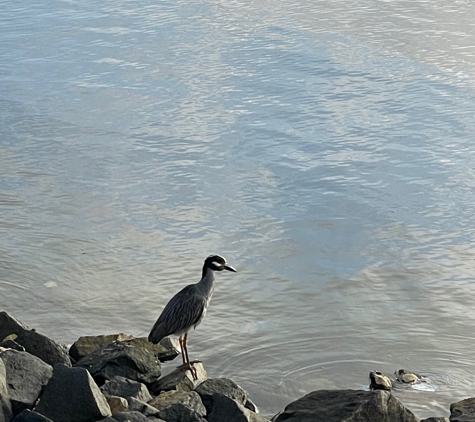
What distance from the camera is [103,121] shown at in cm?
1335

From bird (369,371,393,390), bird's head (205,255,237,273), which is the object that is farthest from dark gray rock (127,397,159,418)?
bird (369,371,393,390)

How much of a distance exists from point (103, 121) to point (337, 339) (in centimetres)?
630

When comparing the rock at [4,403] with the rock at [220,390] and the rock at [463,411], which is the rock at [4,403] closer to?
the rock at [220,390]

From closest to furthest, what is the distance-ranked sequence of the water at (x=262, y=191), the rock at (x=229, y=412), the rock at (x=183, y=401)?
the rock at (x=229, y=412) < the rock at (x=183, y=401) < the water at (x=262, y=191)

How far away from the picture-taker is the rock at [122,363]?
690 centimetres

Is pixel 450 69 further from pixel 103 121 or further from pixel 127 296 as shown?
pixel 127 296

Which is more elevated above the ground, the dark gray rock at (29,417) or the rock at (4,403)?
the dark gray rock at (29,417)

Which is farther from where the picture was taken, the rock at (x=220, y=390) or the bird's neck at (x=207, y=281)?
the bird's neck at (x=207, y=281)

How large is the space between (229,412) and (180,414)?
336 mm

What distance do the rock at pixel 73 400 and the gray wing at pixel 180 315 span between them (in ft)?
5.04

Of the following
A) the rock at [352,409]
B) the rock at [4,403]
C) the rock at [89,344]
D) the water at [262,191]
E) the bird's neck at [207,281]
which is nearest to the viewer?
the rock at [4,403]

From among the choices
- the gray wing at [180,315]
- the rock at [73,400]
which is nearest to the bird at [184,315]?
the gray wing at [180,315]

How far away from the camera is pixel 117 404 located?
6039mm

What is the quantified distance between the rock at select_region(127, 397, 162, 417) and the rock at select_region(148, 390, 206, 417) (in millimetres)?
144
